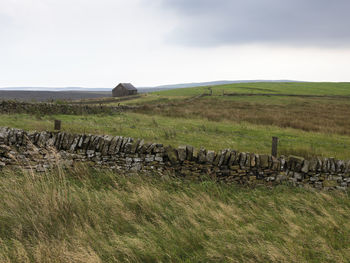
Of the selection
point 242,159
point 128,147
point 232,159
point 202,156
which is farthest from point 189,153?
point 128,147

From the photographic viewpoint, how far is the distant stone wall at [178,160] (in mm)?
7742

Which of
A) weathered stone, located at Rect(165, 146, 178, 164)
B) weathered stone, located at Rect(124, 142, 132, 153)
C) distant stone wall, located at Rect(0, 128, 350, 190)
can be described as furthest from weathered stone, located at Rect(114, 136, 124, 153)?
weathered stone, located at Rect(165, 146, 178, 164)

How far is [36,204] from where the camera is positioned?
5.02 m

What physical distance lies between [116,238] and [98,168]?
4441mm

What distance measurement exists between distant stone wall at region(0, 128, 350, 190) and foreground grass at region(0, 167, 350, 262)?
1.60m

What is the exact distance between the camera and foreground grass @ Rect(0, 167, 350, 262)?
12.4 ft

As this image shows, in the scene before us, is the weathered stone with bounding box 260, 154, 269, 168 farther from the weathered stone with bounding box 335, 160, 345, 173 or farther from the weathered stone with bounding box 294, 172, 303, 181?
the weathered stone with bounding box 335, 160, 345, 173

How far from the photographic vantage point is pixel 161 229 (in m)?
4.57

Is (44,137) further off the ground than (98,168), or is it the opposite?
(44,137)

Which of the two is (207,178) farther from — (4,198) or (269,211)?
(4,198)

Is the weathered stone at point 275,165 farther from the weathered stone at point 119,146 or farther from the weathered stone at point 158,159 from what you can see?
the weathered stone at point 119,146

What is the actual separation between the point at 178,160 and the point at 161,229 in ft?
11.6

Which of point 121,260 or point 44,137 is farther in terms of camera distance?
point 44,137

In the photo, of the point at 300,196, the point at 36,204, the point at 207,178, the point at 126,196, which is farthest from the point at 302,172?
the point at 36,204
